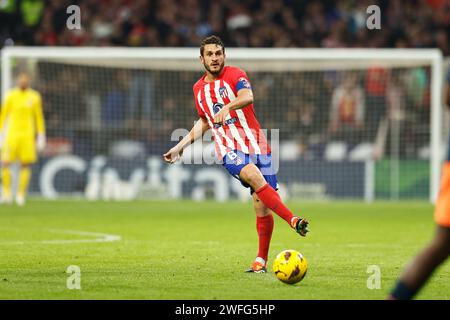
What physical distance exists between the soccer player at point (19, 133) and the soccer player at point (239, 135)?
10.7m

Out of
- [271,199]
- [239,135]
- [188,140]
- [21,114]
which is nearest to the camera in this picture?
[271,199]

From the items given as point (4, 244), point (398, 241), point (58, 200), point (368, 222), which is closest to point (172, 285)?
point (4, 244)

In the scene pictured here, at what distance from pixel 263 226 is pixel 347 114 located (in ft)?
45.1

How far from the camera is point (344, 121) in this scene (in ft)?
73.0

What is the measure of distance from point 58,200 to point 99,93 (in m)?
2.92

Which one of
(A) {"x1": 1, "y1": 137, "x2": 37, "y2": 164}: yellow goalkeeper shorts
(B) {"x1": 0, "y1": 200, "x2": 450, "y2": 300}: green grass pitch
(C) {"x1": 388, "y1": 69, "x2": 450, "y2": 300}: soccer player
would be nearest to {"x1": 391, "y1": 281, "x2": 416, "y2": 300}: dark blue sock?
(C) {"x1": 388, "y1": 69, "x2": 450, "y2": 300}: soccer player

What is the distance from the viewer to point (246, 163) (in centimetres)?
852

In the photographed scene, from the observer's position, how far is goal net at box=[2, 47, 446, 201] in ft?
70.5

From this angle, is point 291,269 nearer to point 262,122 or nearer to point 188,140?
point 188,140

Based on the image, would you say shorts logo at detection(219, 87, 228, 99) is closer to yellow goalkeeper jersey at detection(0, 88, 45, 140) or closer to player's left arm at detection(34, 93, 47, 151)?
player's left arm at detection(34, 93, 47, 151)

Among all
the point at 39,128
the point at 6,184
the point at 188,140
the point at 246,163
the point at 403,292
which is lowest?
the point at 6,184

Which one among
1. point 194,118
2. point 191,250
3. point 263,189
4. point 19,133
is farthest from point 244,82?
point 194,118

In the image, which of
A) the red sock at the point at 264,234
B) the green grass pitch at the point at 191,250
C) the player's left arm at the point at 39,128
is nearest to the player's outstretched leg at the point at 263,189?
the red sock at the point at 264,234

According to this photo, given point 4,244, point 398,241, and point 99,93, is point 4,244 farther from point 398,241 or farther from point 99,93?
point 99,93
